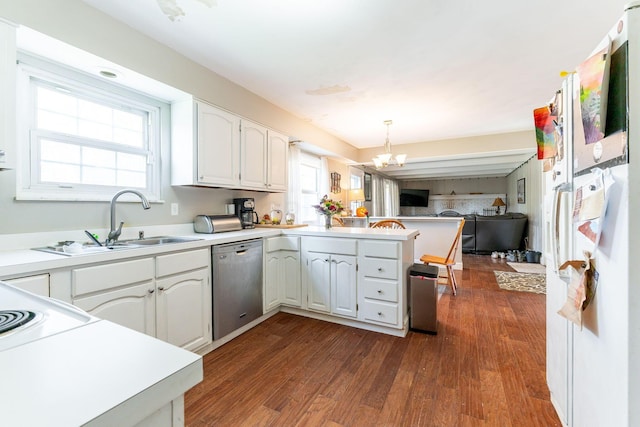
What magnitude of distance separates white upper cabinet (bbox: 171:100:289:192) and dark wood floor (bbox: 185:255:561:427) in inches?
58.1

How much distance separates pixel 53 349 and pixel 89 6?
2.29 metres

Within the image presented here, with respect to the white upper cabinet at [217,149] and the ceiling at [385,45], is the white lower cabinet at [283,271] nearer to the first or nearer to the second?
the white upper cabinet at [217,149]

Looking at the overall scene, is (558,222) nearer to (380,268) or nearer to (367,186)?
(380,268)

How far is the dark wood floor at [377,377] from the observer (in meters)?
1.56

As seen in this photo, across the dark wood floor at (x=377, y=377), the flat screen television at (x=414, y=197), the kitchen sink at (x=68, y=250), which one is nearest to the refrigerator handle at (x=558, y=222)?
the dark wood floor at (x=377, y=377)

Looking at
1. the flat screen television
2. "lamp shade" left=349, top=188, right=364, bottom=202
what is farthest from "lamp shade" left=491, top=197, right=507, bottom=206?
"lamp shade" left=349, top=188, right=364, bottom=202

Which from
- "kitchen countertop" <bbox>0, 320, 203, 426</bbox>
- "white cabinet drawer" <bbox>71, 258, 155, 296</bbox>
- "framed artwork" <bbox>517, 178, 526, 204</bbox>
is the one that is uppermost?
"framed artwork" <bbox>517, 178, 526, 204</bbox>

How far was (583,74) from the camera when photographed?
3.56ft

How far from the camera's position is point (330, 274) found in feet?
9.16

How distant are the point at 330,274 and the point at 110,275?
177cm

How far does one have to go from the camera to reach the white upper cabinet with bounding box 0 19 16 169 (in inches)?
58.4

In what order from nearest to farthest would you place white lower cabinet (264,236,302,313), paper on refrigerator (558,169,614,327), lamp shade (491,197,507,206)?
1. paper on refrigerator (558,169,614,327)
2. white lower cabinet (264,236,302,313)
3. lamp shade (491,197,507,206)

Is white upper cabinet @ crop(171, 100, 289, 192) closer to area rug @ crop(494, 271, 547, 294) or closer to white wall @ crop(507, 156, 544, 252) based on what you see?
area rug @ crop(494, 271, 547, 294)

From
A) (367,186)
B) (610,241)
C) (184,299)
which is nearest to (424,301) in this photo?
(610,241)
